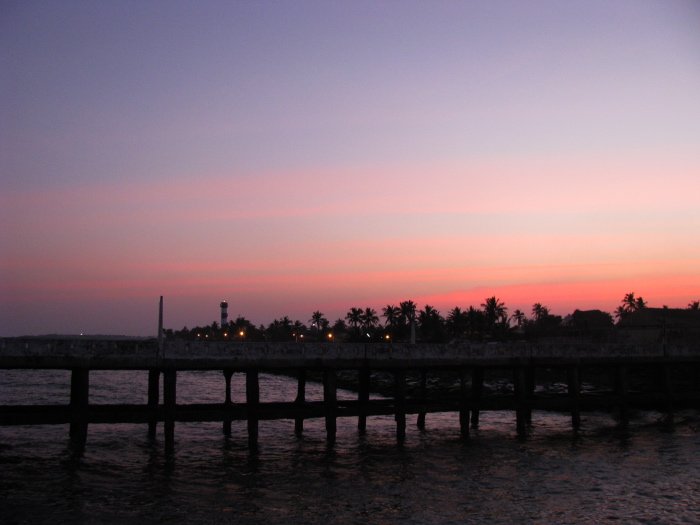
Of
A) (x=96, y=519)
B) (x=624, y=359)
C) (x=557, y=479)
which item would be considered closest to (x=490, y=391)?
(x=624, y=359)

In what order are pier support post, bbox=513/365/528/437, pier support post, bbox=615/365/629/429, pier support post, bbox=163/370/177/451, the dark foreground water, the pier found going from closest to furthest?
the dark foreground water < the pier < pier support post, bbox=163/370/177/451 < pier support post, bbox=513/365/528/437 < pier support post, bbox=615/365/629/429

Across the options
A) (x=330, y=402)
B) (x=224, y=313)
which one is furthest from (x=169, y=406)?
(x=224, y=313)

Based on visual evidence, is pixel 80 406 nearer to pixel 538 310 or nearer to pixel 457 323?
pixel 457 323

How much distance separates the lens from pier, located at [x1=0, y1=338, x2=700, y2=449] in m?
26.5

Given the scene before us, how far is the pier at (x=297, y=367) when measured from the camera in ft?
86.9

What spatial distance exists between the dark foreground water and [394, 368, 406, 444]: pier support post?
71cm

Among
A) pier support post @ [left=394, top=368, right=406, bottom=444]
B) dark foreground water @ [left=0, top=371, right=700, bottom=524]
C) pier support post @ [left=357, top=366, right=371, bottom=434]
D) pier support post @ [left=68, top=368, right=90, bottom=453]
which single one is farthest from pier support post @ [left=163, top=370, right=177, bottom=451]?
pier support post @ [left=394, top=368, right=406, bottom=444]

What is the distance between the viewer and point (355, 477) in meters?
25.0

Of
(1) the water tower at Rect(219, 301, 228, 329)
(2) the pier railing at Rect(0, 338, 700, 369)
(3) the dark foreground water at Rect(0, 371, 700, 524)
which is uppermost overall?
(1) the water tower at Rect(219, 301, 228, 329)

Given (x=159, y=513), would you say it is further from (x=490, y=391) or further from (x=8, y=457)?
(x=490, y=391)

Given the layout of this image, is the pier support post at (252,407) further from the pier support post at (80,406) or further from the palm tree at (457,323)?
the palm tree at (457,323)

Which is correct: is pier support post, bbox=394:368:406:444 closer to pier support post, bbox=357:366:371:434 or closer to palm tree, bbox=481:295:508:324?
pier support post, bbox=357:366:371:434

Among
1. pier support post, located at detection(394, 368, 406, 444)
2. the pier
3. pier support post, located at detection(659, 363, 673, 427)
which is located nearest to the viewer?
the pier

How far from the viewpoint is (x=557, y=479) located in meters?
24.9
